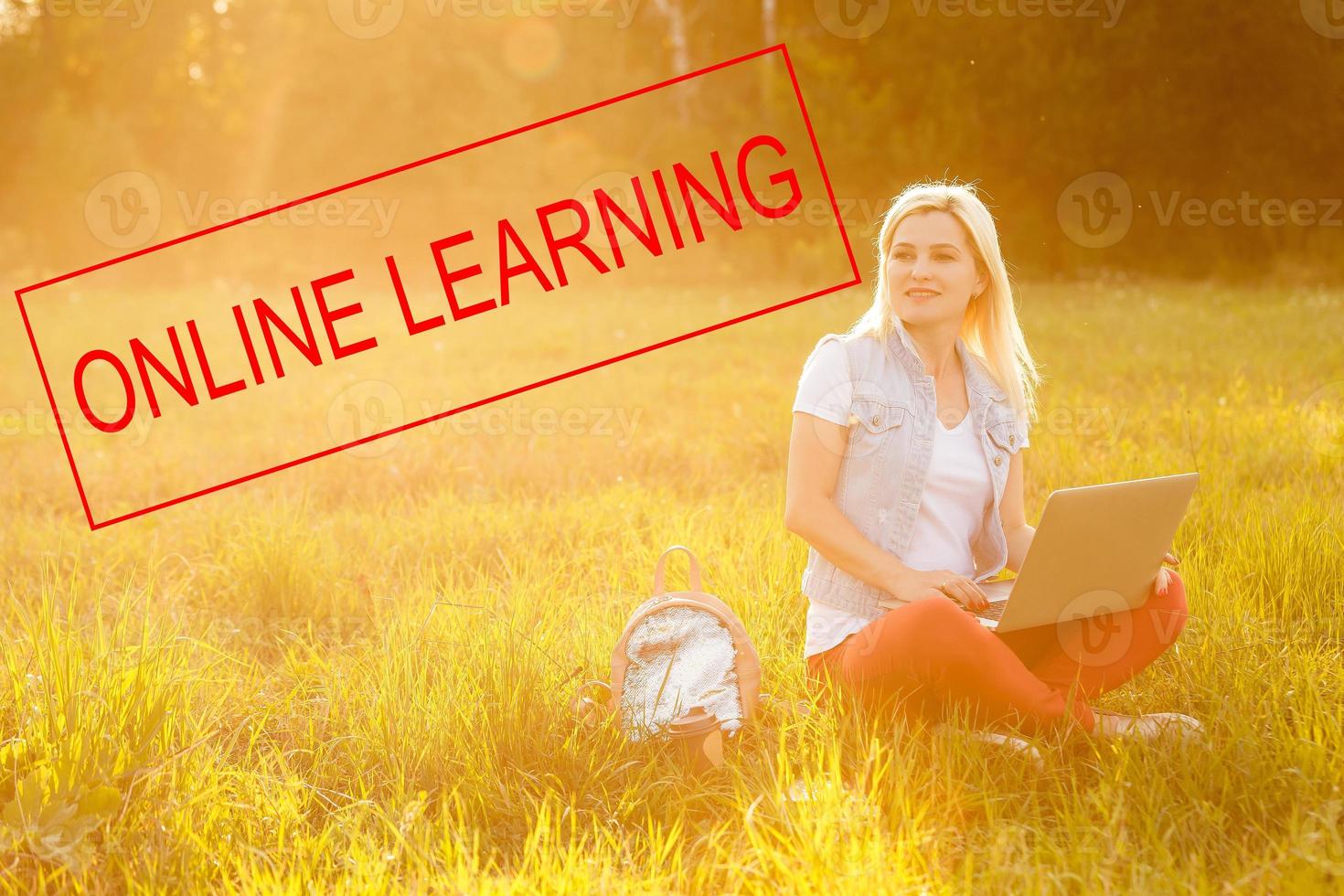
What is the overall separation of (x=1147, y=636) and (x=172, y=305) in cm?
1433

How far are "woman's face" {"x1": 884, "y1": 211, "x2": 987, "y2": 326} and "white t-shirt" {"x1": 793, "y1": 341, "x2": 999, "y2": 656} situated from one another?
9.9 inches

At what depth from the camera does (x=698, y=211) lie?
2170 cm

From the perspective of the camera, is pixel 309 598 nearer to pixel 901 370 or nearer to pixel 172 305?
pixel 901 370

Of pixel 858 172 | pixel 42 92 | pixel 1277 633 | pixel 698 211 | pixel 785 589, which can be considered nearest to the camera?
pixel 1277 633

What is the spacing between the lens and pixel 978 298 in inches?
139

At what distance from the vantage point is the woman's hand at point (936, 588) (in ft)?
9.61

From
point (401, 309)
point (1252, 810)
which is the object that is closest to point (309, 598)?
point (1252, 810)
